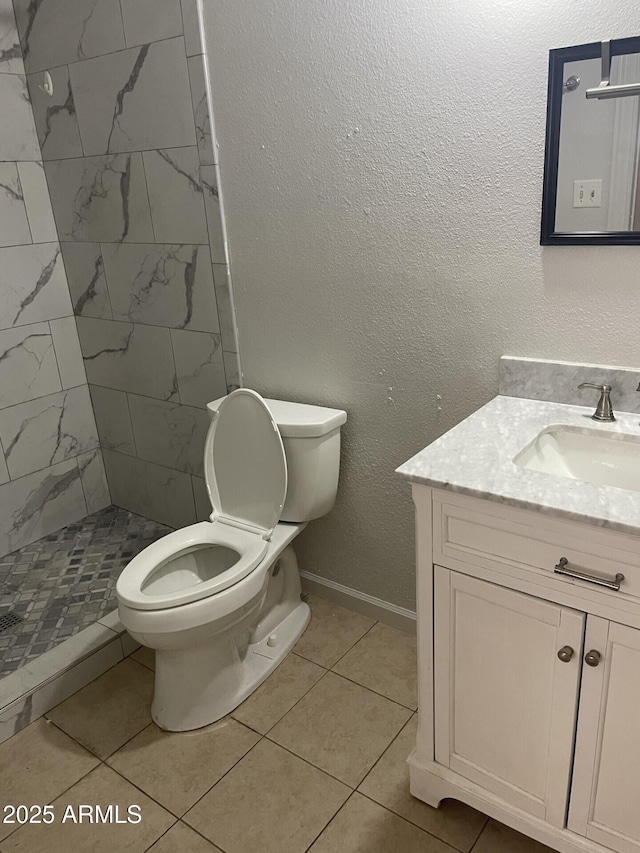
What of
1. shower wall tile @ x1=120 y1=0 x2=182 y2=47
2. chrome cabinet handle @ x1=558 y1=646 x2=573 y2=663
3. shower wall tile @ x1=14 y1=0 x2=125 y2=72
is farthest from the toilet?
shower wall tile @ x1=14 y1=0 x2=125 y2=72

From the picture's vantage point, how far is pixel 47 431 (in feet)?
8.96

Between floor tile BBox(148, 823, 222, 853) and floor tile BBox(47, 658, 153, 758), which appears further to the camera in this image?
floor tile BBox(47, 658, 153, 758)

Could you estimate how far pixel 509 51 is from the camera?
4.83ft

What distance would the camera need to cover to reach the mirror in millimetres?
1359

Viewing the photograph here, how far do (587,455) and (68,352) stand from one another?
6.87 feet

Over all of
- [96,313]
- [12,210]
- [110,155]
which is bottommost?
[96,313]

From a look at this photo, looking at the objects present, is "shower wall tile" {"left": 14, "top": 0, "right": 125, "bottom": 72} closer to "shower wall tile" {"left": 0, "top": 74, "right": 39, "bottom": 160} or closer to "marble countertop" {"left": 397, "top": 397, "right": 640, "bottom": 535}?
"shower wall tile" {"left": 0, "top": 74, "right": 39, "bottom": 160}

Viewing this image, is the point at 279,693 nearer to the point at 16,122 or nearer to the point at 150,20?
the point at 150,20

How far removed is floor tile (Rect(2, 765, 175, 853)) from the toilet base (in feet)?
0.71

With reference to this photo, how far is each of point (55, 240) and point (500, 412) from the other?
6.37ft

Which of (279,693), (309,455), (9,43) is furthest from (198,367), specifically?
(9,43)

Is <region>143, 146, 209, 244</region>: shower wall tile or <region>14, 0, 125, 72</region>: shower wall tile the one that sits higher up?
<region>14, 0, 125, 72</region>: shower wall tile

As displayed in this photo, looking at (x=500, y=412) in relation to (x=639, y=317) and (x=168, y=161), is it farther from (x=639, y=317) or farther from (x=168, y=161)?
(x=168, y=161)

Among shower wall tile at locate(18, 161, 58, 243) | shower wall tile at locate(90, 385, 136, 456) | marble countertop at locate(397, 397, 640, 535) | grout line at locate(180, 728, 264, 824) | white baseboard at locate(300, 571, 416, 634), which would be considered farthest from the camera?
shower wall tile at locate(90, 385, 136, 456)
